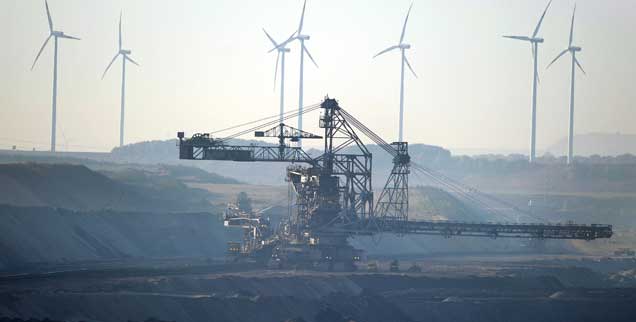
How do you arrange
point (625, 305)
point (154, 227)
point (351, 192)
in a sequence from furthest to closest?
1. point (154, 227)
2. point (351, 192)
3. point (625, 305)

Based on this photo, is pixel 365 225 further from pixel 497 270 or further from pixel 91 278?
pixel 91 278

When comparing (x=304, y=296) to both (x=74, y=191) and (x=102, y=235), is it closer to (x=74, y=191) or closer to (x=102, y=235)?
(x=102, y=235)

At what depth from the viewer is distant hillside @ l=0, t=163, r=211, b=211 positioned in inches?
6284

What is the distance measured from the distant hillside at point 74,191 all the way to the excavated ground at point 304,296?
40514 millimetres

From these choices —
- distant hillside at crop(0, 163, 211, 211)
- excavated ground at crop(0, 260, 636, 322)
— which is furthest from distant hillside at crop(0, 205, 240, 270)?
excavated ground at crop(0, 260, 636, 322)

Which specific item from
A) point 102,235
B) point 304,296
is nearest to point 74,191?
point 102,235

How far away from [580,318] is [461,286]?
1567cm

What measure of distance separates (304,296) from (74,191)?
66.3m

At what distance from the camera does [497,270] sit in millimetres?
141500

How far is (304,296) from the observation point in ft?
370

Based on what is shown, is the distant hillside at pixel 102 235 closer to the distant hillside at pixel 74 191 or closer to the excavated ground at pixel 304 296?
the distant hillside at pixel 74 191

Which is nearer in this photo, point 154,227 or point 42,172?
point 154,227

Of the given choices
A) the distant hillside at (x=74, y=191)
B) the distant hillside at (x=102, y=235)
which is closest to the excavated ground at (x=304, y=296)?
the distant hillside at (x=102, y=235)

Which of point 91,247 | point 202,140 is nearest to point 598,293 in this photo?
point 202,140
